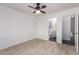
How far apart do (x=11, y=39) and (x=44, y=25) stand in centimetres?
233

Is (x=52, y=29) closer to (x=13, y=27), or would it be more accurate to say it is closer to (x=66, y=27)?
(x=66, y=27)

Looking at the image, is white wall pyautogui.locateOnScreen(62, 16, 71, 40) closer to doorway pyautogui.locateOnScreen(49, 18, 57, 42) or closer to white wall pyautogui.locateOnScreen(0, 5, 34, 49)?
doorway pyautogui.locateOnScreen(49, 18, 57, 42)

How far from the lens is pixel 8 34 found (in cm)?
305

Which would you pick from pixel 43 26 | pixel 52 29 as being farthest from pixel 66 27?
pixel 43 26

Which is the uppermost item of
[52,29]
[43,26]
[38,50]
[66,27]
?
[43,26]

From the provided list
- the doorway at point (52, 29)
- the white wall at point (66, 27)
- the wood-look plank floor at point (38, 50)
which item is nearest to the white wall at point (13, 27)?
the wood-look plank floor at point (38, 50)

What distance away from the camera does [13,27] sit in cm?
329

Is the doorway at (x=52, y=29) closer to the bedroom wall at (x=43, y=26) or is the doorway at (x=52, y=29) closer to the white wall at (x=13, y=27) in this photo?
the bedroom wall at (x=43, y=26)

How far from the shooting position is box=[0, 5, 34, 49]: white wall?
2844 mm

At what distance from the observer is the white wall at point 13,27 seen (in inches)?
112

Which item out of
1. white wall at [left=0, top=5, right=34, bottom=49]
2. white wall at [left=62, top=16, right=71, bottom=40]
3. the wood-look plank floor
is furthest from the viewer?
white wall at [left=62, top=16, right=71, bottom=40]

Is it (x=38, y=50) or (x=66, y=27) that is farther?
(x=66, y=27)

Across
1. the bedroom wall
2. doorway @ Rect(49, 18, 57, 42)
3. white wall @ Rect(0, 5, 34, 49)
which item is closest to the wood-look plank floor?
white wall @ Rect(0, 5, 34, 49)
